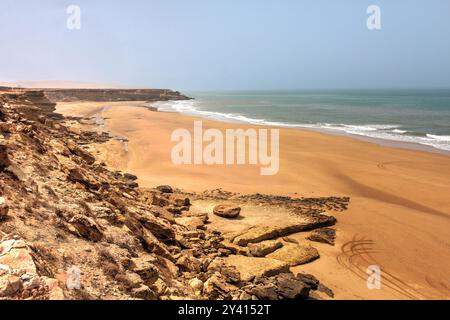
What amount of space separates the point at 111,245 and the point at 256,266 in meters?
3.58

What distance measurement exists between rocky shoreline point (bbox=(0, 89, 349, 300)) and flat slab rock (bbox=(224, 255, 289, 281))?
0.08ft

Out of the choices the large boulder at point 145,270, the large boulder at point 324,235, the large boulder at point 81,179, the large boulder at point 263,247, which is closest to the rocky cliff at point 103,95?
the large boulder at point 81,179

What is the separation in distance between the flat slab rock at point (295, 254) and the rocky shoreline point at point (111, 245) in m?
0.03

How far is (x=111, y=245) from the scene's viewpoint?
→ 690cm

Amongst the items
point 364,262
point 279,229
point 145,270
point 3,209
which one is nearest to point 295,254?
point 279,229

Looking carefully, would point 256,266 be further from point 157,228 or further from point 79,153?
point 79,153

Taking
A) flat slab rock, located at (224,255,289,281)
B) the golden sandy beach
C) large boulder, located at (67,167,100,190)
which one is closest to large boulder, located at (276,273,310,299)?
flat slab rock, located at (224,255,289,281)

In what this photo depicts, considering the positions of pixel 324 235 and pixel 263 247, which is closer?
pixel 263 247

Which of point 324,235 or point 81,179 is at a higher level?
point 81,179

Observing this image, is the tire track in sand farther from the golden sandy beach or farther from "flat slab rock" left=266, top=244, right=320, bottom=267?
"flat slab rock" left=266, top=244, right=320, bottom=267

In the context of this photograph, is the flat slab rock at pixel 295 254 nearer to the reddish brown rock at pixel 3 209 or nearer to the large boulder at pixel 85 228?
the large boulder at pixel 85 228

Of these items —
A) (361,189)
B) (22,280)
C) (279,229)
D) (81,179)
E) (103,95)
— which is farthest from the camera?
(103,95)

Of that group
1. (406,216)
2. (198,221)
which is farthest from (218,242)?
(406,216)

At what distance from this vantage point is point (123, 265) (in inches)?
251
